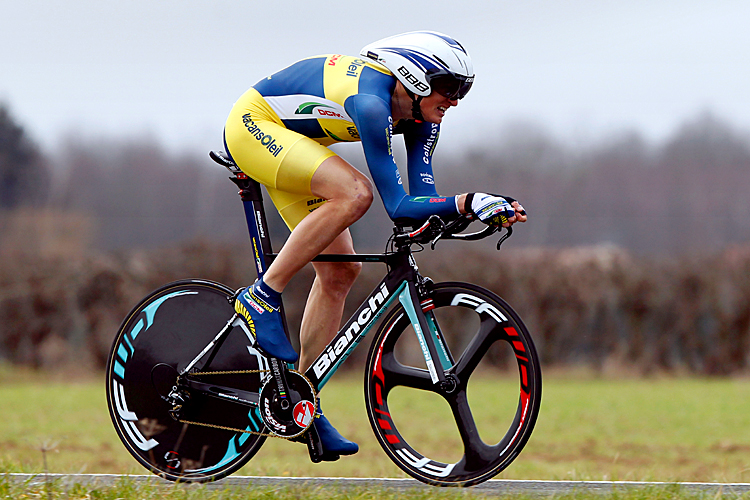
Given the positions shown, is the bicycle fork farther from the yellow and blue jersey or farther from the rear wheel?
the rear wheel

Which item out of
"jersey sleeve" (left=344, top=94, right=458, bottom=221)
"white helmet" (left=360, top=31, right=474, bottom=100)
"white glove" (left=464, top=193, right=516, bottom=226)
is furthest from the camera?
"white helmet" (left=360, top=31, right=474, bottom=100)

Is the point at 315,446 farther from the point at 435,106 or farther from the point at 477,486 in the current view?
the point at 435,106

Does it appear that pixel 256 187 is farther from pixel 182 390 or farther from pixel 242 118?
pixel 182 390

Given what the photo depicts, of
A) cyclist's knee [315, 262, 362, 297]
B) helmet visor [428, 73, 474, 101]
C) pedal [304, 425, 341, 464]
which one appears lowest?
pedal [304, 425, 341, 464]

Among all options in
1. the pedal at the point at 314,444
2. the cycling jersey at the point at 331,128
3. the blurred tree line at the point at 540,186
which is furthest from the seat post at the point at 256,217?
the blurred tree line at the point at 540,186

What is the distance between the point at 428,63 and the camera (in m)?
3.80

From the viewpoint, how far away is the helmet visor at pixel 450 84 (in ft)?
12.5

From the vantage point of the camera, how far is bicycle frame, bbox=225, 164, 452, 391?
3898 mm

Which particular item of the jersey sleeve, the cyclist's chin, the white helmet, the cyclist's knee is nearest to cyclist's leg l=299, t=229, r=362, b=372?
the cyclist's knee

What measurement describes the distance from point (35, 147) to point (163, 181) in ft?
20.0

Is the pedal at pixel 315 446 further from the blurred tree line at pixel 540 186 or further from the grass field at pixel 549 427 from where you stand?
the blurred tree line at pixel 540 186

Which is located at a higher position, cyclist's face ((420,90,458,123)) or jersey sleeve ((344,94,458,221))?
cyclist's face ((420,90,458,123))

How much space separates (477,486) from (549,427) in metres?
7.74

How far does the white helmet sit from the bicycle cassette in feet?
4.75
